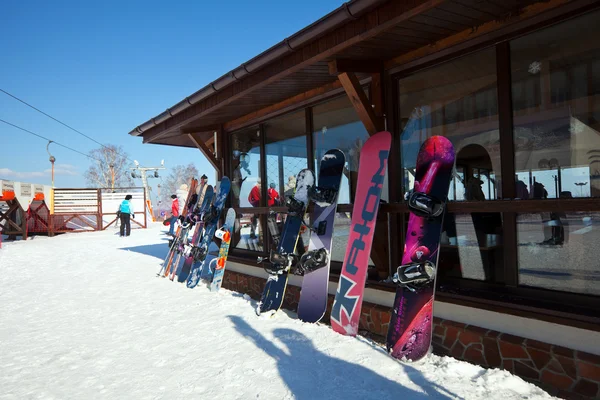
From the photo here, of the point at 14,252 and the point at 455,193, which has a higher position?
the point at 455,193

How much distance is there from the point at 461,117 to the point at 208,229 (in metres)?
3.71

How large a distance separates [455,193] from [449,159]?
0.51 m

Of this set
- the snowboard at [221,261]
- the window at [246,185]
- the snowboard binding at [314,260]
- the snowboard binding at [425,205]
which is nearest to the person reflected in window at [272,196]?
the window at [246,185]

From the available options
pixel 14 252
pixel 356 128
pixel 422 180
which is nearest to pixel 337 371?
pixel 422 180

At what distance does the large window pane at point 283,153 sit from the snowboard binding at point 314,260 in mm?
1217

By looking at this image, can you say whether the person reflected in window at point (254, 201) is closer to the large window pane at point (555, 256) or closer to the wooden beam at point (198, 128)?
the wooden beam at point (198, 128)

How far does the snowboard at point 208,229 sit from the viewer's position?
5.19 metres

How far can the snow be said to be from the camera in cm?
215

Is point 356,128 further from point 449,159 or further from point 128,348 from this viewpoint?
point 128,348

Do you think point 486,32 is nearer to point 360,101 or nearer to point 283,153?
point 360,101

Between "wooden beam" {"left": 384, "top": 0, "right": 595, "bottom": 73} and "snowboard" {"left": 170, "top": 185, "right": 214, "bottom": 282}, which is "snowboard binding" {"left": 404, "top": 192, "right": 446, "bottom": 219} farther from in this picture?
"snowboard" {"left": 170, "top": 185, "right": 214, "bottom": 282}

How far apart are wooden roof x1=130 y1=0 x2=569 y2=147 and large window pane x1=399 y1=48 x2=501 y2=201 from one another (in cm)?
27

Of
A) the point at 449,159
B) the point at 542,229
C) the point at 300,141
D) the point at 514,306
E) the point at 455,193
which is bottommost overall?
the point at 514,306

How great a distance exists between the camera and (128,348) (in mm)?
2906
